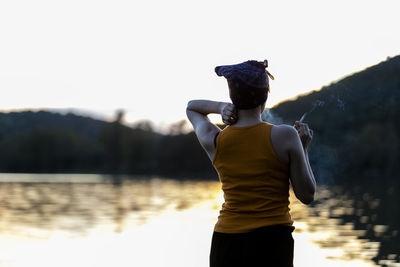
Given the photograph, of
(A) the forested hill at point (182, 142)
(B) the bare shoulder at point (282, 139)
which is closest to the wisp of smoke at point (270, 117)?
(A) the forested hill at point (182, 142)

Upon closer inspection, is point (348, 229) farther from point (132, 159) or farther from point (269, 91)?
point (132, 159)

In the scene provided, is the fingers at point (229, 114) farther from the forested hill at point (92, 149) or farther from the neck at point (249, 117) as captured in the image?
the forested hill at point (92, 149)

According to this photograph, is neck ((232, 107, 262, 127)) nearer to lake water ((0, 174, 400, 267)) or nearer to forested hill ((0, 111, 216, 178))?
lake water ((0, 174, 400, 267))

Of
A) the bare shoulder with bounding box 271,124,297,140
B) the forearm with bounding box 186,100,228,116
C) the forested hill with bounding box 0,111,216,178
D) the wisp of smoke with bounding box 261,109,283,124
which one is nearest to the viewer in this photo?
the bare shoulder with bounding box 271,124,297,140

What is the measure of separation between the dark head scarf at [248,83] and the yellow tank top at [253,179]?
0.09 metres

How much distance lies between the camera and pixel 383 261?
28.5 ft

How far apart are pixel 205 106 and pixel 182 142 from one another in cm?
9439

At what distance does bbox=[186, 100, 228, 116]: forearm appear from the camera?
2.35 m

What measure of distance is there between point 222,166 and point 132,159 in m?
111

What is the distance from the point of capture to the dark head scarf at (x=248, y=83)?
7.01 ft

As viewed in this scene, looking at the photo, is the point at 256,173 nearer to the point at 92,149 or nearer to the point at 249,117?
the point at 249,117

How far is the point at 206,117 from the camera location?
2.42 metres

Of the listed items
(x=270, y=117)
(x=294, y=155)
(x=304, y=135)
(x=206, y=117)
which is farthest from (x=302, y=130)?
(x=270, y=117)

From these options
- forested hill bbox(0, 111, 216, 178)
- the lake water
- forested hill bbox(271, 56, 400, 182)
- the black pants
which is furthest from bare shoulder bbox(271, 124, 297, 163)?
forested hill bbox(0, 111, 216, 178)
